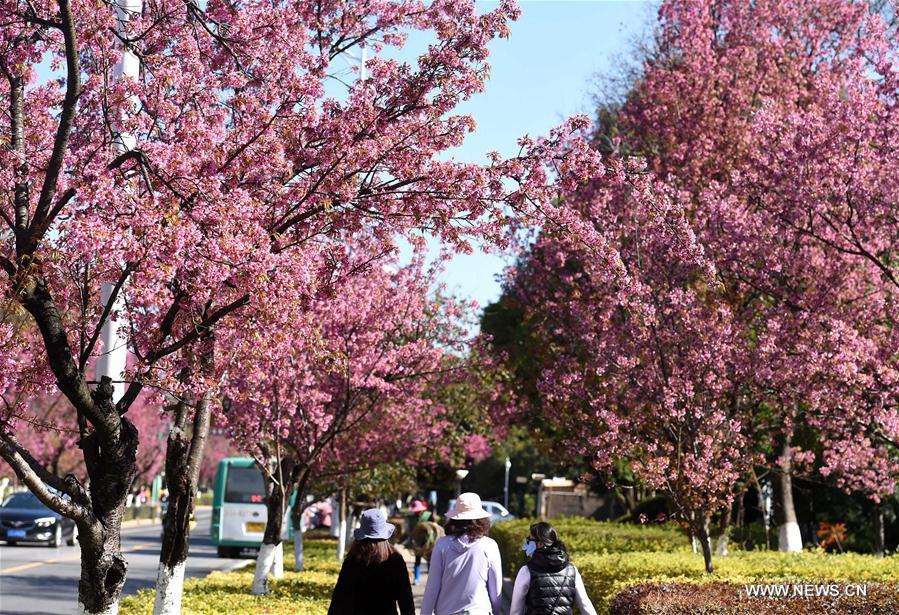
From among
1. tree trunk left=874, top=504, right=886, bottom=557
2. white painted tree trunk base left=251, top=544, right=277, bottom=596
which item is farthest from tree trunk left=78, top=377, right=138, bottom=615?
tree trunk left=874, top=504, right=886, bottom=557

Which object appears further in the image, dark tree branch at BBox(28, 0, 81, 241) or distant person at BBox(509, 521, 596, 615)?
distant person at BBox(509, 521, 596, 615)

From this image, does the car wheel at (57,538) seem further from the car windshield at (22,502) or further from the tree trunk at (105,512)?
the tree trunk at (105,512)

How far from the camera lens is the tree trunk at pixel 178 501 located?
1083cm

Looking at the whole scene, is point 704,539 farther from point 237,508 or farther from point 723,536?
point 237,508

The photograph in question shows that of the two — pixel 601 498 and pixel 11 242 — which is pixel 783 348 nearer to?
pixel 11 242

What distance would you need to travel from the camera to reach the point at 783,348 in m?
15.4

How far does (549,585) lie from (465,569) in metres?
0.70

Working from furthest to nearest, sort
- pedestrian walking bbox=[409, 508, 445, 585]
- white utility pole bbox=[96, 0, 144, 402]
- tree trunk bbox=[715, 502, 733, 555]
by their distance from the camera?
pedestrian walking bbox=[409, 508, 445, 585] < tree trunk bbox=[715, 502, 733, 555] < white utility pole bbox=[96, 0, 144, 402]

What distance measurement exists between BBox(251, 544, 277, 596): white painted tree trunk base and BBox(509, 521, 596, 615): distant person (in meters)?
8.97

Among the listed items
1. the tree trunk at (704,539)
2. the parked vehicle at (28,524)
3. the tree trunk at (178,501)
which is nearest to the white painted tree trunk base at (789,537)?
the tree trunk at (704,539)

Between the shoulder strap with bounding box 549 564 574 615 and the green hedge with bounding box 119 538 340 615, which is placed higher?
the shoulder strap with bounding box 549 564 574 615

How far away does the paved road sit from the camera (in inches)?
747

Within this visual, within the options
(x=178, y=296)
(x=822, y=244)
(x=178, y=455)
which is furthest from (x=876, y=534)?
(x=178, y=296)

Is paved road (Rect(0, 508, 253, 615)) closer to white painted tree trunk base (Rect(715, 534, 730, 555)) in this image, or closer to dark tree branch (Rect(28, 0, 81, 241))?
white painted tree trunk base (Rect(715, 534, 730, 555))
